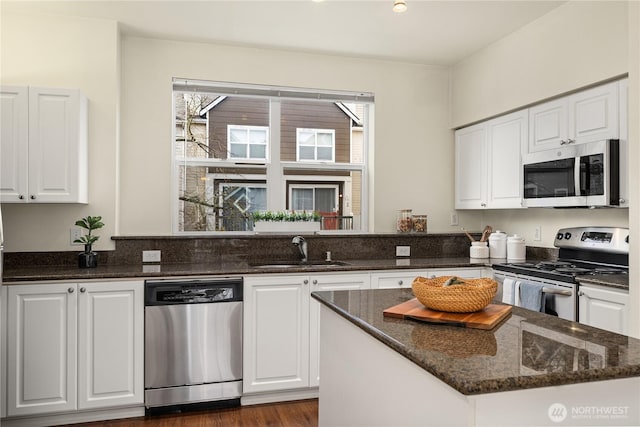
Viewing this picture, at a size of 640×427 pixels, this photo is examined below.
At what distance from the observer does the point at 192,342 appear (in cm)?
307

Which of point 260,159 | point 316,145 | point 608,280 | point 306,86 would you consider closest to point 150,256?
point 260,159

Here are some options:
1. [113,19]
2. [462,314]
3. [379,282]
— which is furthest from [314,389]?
[113,19]

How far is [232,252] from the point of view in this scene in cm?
378

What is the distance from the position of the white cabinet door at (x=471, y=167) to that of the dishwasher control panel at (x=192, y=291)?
2137 millimetres

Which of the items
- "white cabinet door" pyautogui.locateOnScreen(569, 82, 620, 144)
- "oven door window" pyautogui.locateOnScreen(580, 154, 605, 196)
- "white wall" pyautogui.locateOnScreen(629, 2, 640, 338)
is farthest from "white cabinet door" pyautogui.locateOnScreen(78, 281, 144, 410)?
"white cabinet door" pyautogui.locateOnScreen(569, 82, 620, 144)

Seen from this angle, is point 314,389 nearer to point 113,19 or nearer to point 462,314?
point 462,314

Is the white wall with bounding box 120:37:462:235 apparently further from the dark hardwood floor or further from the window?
the dark hardwood floor

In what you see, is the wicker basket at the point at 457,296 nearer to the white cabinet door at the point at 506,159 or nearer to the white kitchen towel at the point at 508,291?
the white kitchen towel at the point at 508,291

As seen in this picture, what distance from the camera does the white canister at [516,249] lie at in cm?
376

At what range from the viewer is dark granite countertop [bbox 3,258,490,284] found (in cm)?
288

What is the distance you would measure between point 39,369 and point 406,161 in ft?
10.3

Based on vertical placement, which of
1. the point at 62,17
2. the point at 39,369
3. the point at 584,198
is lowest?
the point at 39,369

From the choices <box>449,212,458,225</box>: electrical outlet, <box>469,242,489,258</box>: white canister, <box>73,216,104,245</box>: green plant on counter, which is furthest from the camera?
<box>449,212,458,225</box>: electrical outlet

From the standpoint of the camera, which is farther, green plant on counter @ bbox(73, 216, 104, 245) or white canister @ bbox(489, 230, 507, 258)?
white canister @ bbox(489, 230, 507, 258)
